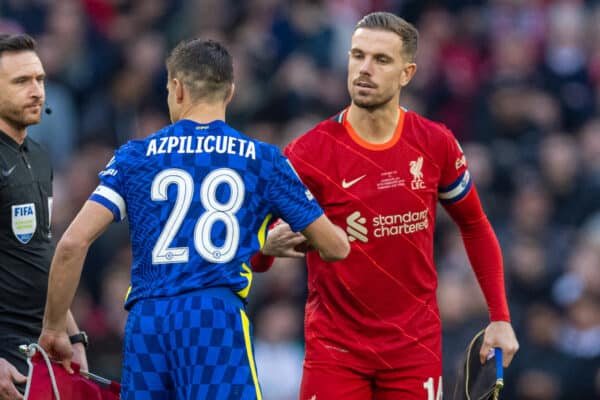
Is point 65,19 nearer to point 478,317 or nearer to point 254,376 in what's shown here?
point 478,317

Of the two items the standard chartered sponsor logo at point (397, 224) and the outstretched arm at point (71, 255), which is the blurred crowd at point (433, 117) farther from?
the outstretched arm at point (71, 255)

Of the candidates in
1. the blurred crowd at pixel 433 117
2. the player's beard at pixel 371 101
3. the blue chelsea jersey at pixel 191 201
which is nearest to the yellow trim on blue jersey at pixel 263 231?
the blue chelsea jersey at pixel 191 201

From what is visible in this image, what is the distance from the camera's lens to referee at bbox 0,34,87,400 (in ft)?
21.6

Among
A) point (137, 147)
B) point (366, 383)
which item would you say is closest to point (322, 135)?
point (366, 383)

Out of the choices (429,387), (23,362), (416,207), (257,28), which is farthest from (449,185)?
(257,28)

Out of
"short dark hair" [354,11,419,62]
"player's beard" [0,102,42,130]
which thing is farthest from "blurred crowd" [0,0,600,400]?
"player's beard" [0,102,42,130]

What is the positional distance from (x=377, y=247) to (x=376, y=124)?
664mm

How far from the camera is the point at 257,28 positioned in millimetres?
14258

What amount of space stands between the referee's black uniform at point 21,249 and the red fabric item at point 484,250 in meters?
2.19

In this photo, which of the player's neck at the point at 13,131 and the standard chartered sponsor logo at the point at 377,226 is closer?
the player's neck at the point at 13,131

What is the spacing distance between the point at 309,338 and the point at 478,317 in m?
3.98

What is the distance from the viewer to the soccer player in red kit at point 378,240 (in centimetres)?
687

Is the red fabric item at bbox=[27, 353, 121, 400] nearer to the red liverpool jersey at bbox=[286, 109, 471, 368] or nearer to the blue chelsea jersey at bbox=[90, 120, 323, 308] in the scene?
the blue chelsea jersey at bbox=[90, 120, 323, 308]

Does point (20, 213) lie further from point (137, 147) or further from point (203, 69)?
point (203, 69)
